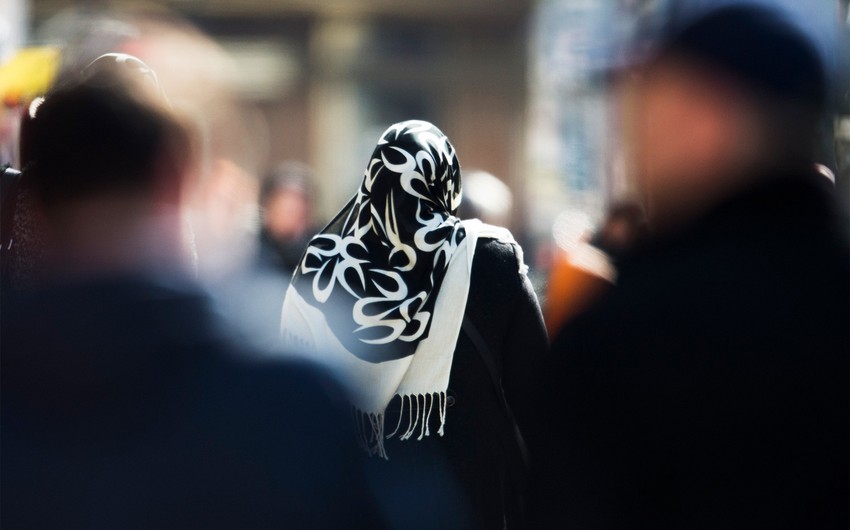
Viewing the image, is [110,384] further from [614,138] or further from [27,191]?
[614,138]

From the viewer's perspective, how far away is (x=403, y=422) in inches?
112

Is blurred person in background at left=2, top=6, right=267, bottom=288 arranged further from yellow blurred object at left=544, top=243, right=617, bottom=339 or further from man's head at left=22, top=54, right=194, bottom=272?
yellow blurred object at left=544, top=243, right=617, bottom=339

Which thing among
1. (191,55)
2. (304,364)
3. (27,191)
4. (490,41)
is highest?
(191,55)

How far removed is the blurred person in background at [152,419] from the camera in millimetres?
1463

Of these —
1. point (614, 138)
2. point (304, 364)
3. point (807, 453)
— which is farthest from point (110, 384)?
point (614, 138)

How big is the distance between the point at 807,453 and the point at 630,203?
431 cm

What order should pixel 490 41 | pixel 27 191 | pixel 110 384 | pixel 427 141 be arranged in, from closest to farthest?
1. pixel 110 384
2. pixel 27 191
3. pixel 427 141
4. pixel 490 41

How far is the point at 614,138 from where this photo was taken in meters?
7.94

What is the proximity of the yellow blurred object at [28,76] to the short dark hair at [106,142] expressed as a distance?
2.96ft

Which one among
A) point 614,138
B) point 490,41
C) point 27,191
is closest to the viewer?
point 27,191

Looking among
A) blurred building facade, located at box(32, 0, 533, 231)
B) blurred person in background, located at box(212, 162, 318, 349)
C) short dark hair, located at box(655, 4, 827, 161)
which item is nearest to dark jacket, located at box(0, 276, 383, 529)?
short dark hair, located at box(655, 4, 827, 161)

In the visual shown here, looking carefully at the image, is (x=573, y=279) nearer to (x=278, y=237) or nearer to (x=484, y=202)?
(x=484, y=202)

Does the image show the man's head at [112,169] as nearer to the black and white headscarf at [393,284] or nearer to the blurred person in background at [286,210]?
the black and white headscarf at [393,284]

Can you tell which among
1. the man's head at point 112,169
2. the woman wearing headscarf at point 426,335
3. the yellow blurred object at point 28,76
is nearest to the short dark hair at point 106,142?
the man's head at point 112,169
